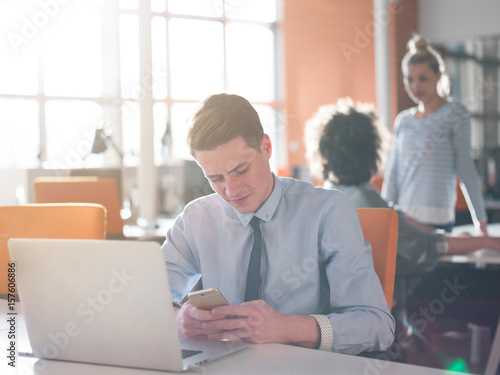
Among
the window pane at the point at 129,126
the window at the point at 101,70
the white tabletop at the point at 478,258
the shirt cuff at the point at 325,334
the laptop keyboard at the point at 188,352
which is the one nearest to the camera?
the laptop keyboard at the point at 188,352

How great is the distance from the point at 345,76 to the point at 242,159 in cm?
678

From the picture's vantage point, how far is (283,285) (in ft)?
4.86

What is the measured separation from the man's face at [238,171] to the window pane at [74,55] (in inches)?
257

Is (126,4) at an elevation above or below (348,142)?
above

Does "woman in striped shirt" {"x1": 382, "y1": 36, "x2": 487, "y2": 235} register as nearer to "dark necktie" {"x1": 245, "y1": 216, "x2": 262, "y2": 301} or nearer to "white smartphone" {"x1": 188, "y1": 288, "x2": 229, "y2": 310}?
"dark necktie" {"x1": 245, "y1": 216, "x2": 262, "y2": 301}

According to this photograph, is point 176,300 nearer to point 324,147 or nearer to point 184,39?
point 324,147

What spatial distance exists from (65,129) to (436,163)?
540cm

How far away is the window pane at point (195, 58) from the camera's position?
839 cm

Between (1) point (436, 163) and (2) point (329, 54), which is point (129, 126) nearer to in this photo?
(2) point (329, 54)

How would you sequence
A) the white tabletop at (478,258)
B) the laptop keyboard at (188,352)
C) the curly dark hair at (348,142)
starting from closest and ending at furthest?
the laptop keyboard at (188,352) < the curly dark hair at (348,142) < the white tabletop at (478,258)

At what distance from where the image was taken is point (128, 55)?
316 inches

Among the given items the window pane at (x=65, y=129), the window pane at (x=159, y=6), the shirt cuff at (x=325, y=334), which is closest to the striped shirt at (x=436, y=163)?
the shirt cuff at (x=325, y=334)

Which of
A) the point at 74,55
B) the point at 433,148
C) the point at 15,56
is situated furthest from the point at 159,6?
the point at 433,148

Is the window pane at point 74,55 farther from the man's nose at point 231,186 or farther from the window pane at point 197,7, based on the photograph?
the man's nose at point 231,186
